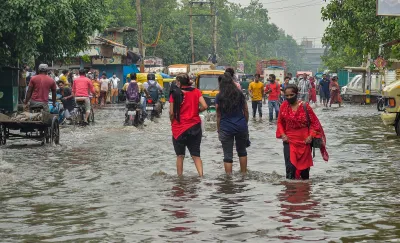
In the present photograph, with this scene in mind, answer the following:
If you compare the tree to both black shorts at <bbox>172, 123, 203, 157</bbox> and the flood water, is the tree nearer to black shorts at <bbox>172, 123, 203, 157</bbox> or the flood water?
the flood water

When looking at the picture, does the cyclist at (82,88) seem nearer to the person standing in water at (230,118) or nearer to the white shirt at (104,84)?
the person standing in water at (230,118)

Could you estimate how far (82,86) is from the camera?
979 inches

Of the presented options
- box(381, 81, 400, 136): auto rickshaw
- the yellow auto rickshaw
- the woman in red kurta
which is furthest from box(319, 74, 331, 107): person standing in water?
box(381, 81, 400, 136): auto rickshaw

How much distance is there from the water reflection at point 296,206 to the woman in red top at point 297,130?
358mm

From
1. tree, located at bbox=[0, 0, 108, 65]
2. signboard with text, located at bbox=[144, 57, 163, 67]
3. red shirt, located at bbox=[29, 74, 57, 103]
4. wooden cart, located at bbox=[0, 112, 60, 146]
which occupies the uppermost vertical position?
tree, located at bbox=[0, 0, 108, 65]

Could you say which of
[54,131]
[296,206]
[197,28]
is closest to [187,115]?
[296,206]

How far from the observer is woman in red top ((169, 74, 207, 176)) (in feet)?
42.0

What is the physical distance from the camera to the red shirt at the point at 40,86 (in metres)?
18.2

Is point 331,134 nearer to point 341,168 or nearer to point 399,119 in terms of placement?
point 399,119

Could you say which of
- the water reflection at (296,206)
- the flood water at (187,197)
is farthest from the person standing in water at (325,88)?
the water reflection at (296,206)

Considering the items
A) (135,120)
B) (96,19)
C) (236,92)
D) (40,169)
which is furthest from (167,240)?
(96,19)

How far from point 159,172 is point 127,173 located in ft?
1.69

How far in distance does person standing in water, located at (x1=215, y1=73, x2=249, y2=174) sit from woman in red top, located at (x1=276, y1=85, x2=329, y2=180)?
1.30 meters

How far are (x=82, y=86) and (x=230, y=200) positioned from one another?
48.7ft
